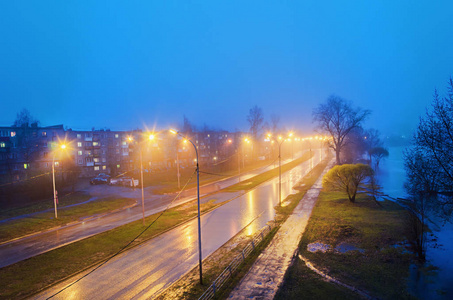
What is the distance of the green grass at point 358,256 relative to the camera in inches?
438

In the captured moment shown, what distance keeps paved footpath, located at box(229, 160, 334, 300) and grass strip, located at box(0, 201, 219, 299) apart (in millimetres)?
8611

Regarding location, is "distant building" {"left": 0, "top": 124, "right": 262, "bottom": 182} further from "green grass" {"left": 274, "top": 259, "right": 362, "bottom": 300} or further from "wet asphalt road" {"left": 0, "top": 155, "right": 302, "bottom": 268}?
"green grass" {"left": 274, "top": 259, "right": 362, "bottom": 300}

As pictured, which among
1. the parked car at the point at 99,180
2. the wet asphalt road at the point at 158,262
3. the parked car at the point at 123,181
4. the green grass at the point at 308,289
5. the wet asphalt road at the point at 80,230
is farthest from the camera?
the parked car at the point at 99,180

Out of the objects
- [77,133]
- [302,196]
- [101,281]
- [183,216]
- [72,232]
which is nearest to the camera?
[101,281]

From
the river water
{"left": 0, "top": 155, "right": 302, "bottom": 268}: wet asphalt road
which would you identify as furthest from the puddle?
{"left": 0, "top": 155, "right": 302, "bottom": 268}: wet asphalt road

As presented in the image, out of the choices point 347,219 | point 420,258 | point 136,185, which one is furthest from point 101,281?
point 136,185

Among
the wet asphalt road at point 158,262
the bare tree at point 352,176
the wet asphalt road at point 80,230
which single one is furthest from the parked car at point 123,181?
the bare tree at point 352,176

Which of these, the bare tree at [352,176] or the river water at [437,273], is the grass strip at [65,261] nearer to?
the river water at [437,273]

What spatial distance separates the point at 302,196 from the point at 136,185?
91.1ft

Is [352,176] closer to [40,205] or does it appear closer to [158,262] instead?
[158,262]

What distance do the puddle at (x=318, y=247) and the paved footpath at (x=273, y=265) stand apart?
2.75 feet

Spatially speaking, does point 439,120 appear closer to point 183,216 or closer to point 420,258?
point 420,258

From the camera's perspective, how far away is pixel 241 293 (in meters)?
11.1

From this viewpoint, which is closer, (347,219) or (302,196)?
(347,219)
